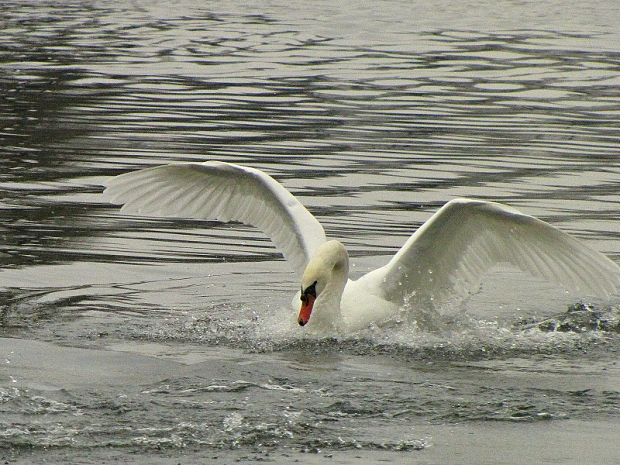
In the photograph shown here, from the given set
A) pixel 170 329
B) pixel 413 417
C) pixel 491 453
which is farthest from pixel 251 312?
pixel 491 453

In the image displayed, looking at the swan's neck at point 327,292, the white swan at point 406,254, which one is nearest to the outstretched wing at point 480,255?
the white swan at point 406,254

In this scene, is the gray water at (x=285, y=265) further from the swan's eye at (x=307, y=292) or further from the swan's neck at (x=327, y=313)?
the swan's eye at (x=307, y=292)

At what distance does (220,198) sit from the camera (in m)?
9.55

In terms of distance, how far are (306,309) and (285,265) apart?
2502 mm

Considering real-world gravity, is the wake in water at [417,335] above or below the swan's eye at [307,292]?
below

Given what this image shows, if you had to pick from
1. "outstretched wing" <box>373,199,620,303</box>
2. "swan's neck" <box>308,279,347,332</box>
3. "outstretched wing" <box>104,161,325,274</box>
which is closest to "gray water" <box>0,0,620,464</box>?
"swan's neck" <box>308,279,347,332</box>

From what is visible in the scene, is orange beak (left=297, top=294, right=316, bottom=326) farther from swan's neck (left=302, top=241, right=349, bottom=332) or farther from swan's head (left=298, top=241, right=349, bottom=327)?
swan's neck (left=302, top=241, right=349, bottom=332)

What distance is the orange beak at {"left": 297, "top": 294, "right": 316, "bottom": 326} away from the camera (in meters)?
7.88

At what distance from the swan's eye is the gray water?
30cm

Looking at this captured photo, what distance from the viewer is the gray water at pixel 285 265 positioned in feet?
20.0

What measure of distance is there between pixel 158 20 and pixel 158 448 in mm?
28927

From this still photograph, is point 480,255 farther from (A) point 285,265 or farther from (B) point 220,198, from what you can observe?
(A) point 285,265

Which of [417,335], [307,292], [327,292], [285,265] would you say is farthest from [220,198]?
[417,335]

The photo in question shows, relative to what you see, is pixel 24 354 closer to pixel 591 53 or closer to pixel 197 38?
pixel 591 53
